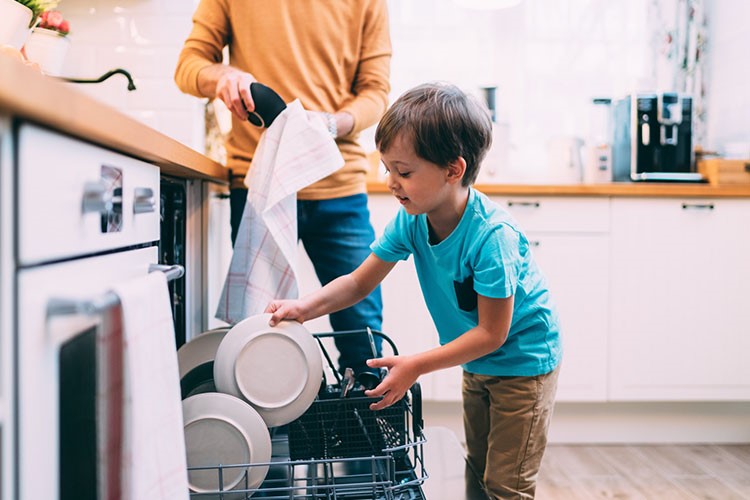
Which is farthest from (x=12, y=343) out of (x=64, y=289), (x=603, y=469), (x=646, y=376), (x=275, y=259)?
(x=646, y=376)

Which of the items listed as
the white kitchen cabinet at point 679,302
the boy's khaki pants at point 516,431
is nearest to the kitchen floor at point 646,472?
the white kitchen cabinet at point 679,302

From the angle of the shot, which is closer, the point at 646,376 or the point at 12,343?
the point at 12,343

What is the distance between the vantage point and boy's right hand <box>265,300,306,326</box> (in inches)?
48.3

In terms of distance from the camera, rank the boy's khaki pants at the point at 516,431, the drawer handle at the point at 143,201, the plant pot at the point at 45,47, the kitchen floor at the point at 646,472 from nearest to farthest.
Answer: the drawer handle at the point at 143,201 < the boy's khaki pants at the point at 516,431 < the plant pot at the point at 45,47 < the kitchen floor at the point at 646,472

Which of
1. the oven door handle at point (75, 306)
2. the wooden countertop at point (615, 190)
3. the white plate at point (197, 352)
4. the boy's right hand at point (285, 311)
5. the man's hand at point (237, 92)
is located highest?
the man's hand at point (237, 92)

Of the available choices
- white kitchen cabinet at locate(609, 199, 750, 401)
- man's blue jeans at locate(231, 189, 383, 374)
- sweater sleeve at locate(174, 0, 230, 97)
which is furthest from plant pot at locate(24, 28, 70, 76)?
white kitchen cabinet at locate(609, 199, 750, 401)

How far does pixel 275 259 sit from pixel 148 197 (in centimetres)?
54

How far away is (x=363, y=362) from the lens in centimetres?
165

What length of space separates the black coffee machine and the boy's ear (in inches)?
68.6

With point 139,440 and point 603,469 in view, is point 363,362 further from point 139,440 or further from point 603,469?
point 603,469

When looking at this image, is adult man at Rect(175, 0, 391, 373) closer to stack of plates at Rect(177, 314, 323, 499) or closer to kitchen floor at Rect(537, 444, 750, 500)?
stack of plates at Rect(177, 314, 323, 499)

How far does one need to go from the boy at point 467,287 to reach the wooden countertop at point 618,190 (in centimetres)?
110

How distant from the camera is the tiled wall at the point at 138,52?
2.30 meters

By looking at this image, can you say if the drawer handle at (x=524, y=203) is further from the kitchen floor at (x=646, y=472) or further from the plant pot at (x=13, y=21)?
the plant pot at (x=13, y=21)
